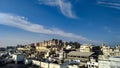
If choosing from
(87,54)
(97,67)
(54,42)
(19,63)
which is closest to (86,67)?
(97,67)

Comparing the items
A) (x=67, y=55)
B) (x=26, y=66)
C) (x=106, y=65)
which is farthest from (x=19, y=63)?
(x=106, y=65)

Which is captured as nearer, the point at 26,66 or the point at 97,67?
the point at 97,67

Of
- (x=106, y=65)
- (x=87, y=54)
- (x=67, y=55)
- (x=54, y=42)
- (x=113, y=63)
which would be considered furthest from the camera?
(x=54, y=42)

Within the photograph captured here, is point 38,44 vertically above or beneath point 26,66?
above

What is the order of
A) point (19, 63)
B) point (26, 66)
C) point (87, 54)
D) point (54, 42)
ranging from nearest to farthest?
point (26, 66), point (19, 63), point (87, 54), point (54, 42)

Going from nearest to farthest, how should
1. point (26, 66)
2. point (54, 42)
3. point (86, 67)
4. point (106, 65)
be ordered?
point (106, 65) < point (86, 67) < point (26, 66) < point (54, 42)

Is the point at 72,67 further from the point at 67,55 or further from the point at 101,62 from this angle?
the point at 67,55

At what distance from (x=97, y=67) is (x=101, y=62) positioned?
235 centimetres

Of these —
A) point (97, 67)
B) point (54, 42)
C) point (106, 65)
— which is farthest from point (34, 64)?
point (54, 42)

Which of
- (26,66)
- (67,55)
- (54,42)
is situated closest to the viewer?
(26,66)

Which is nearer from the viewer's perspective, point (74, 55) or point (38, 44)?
point (74, 55)

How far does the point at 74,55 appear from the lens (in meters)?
47.6

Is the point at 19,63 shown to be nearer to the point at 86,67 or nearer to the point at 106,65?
the point at 86,67

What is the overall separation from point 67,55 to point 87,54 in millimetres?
6092
